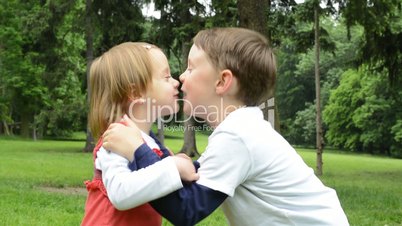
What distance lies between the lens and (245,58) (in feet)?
5.84

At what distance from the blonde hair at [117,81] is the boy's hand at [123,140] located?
8.2 inches

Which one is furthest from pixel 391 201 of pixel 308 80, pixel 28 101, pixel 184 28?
pixel 308 80

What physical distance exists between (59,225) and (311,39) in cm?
1298

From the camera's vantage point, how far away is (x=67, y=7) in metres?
24.4

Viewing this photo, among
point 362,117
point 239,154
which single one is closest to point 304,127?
point 362,117

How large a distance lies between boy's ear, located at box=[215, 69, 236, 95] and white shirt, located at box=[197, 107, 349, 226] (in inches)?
3.1

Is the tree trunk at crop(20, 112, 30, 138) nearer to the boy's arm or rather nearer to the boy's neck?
the boy's neck

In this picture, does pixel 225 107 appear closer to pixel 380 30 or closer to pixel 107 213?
pixel 107 213

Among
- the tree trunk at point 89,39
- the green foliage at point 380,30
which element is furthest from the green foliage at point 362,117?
the green foliage at point 380,30

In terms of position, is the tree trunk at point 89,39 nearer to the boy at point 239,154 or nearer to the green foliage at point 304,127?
the boy at point 239,154

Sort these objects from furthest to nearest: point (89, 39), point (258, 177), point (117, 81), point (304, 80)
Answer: point (304, 80) < point (89, 39) < point (117, 81) < point (258, 177)

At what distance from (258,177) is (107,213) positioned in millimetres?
526

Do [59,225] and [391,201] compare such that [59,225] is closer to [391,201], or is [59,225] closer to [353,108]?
[391,201]

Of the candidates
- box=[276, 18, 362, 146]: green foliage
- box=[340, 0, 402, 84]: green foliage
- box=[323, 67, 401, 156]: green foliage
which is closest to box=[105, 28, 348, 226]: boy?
box=[340, 0, 402, 84]: green foliage
